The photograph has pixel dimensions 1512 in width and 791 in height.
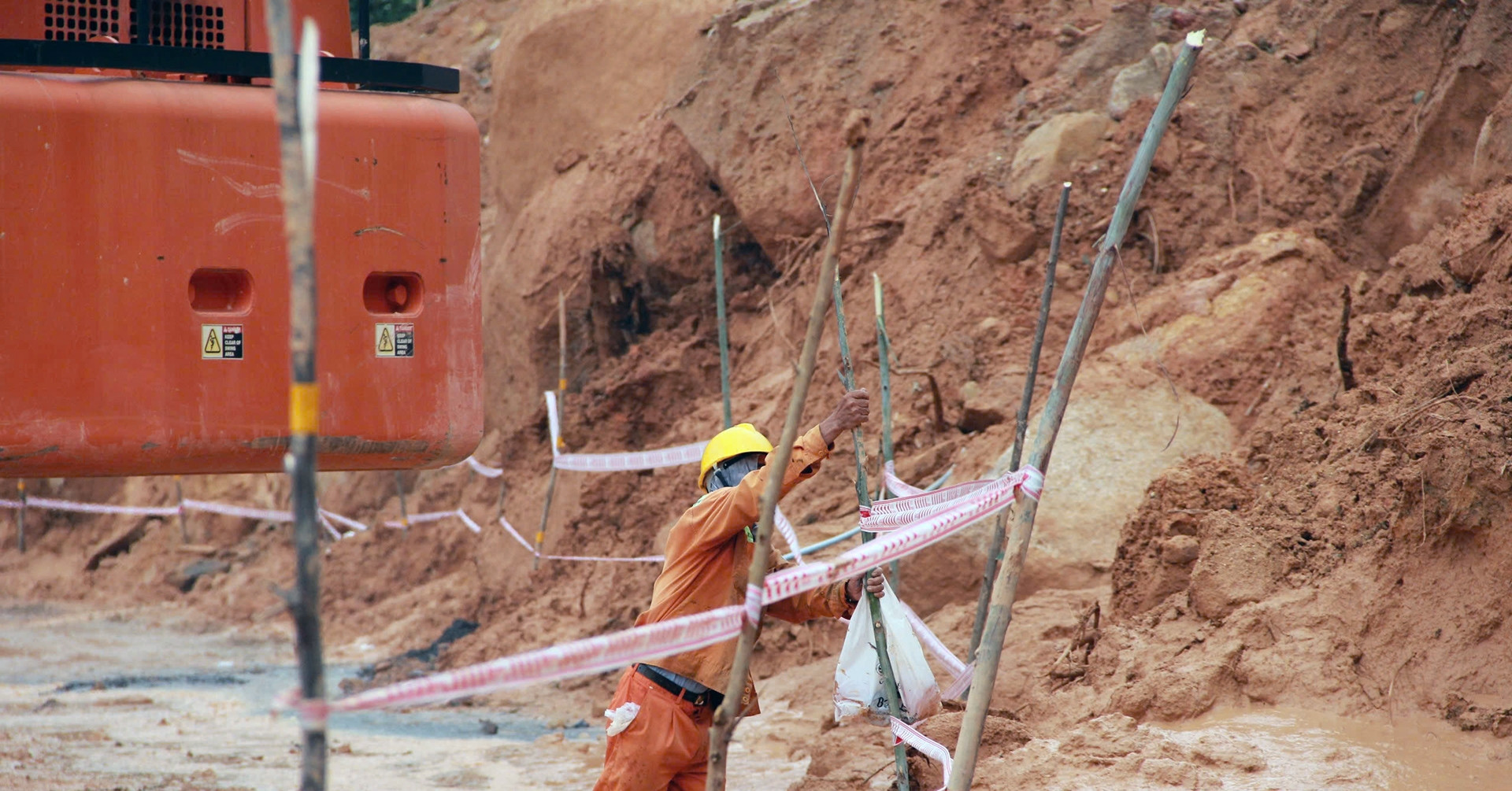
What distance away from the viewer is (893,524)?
5.34m

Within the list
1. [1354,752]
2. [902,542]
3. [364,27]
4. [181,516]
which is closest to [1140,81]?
[364,27]

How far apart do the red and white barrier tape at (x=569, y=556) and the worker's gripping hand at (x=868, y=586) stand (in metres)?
5.00

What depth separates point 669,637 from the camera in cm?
366

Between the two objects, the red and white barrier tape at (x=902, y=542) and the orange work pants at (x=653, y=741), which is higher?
the red and white barrier tape at (x=902, y=542)

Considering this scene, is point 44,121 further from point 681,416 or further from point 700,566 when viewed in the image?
point 681,416

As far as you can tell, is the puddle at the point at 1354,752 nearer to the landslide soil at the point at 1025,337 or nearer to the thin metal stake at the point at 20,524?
the landslide soil at the point at 1025,337

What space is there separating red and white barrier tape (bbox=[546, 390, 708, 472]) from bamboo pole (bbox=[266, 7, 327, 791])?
6.45 metres

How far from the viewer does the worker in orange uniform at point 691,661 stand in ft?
14.3

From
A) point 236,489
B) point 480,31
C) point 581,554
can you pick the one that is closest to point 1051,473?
point 581,554

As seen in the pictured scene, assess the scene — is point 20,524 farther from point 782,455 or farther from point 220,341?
point 782,455

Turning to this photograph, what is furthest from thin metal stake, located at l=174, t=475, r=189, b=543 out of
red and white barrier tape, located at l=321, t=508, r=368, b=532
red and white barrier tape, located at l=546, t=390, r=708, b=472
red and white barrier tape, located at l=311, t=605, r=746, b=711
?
red and white barrier tape, located at l=311, t=605, r=746, b=711

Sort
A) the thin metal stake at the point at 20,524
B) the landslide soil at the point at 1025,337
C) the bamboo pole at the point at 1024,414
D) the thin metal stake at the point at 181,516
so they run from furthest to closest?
the thin metal stake at the point at 20,524, the thin metal stake at the point at 181,516, the bamboo pole at the point at 1024,414, the landslide soil at the point at 1025,337

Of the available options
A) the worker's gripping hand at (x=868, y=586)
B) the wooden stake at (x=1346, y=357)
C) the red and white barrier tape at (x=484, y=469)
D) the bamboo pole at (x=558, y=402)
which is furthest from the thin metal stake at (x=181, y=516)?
the wooden stake at (x=1346, y=357)

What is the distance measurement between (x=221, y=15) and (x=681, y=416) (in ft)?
24.1
